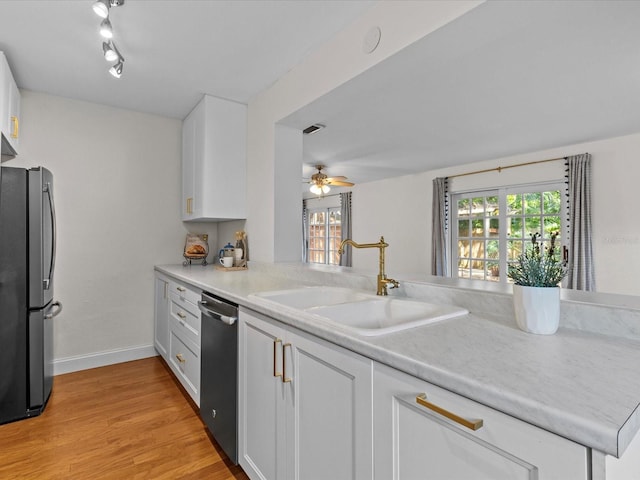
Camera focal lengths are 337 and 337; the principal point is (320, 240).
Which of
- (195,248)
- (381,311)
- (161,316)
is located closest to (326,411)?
(381,311)

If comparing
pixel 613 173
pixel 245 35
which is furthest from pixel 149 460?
pixel 613 173

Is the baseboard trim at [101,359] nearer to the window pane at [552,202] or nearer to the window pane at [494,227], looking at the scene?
the window pane at [494,227]

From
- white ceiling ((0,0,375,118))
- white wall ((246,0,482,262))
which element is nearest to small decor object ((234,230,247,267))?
white wall ((246,0,482,262))

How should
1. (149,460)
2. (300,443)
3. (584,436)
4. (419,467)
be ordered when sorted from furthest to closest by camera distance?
1. (149,460)
2. (300,443)
3. (419,467)
4. (584,436)

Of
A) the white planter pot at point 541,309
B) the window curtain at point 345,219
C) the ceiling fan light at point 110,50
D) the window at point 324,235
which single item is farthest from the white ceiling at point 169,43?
the window at point 324,235

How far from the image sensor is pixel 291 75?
7.79ft

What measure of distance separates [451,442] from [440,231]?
4.73 meters

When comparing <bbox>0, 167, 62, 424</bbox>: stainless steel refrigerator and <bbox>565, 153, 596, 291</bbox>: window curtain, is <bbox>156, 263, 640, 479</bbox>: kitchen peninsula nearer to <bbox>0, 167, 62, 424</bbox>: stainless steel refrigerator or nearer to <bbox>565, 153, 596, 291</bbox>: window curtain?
<bbox>0, 167, 62, 424</bbox>: stainless steel refrigerator

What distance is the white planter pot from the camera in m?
1.00

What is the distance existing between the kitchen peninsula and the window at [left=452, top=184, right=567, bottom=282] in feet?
11.8

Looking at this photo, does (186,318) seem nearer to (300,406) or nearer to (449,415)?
(300,406)

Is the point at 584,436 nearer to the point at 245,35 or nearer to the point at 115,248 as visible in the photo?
the point at 245,35

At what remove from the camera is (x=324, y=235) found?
25.0ft

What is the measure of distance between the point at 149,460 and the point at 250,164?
7.16 feet
